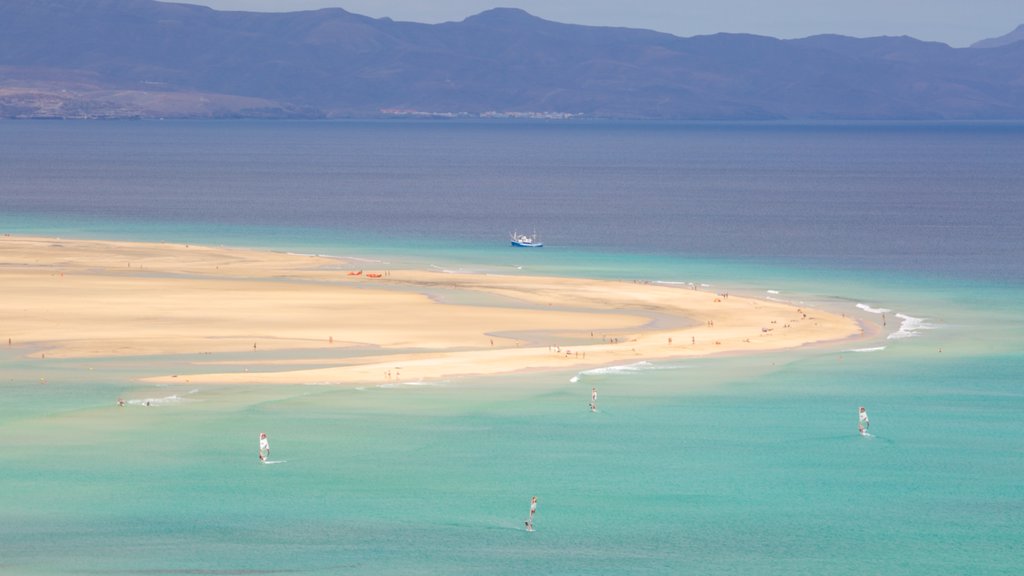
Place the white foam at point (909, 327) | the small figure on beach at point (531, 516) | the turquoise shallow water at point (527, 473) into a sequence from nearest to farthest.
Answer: the turquoise shallow water at point (527, 473) → the small figure on beach at point (531, 516) → the white foam at point (909, 327)

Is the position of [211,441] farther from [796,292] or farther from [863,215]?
[863,215]

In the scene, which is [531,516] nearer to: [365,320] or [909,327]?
[365,320]

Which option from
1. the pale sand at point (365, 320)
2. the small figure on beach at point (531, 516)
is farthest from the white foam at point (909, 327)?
the small figure on beach at point (531, 516)

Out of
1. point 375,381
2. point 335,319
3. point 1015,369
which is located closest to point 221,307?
point 335,319

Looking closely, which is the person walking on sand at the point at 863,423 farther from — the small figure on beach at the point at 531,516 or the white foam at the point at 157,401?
the white foam at the point at 157,401

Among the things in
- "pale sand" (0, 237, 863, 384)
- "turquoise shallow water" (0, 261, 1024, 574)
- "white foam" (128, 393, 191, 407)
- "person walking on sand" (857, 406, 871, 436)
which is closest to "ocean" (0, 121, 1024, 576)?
"turquoise shallow water" (0, 261, 1024, 574)

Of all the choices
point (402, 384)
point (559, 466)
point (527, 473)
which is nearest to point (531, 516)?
point (527, 473)
